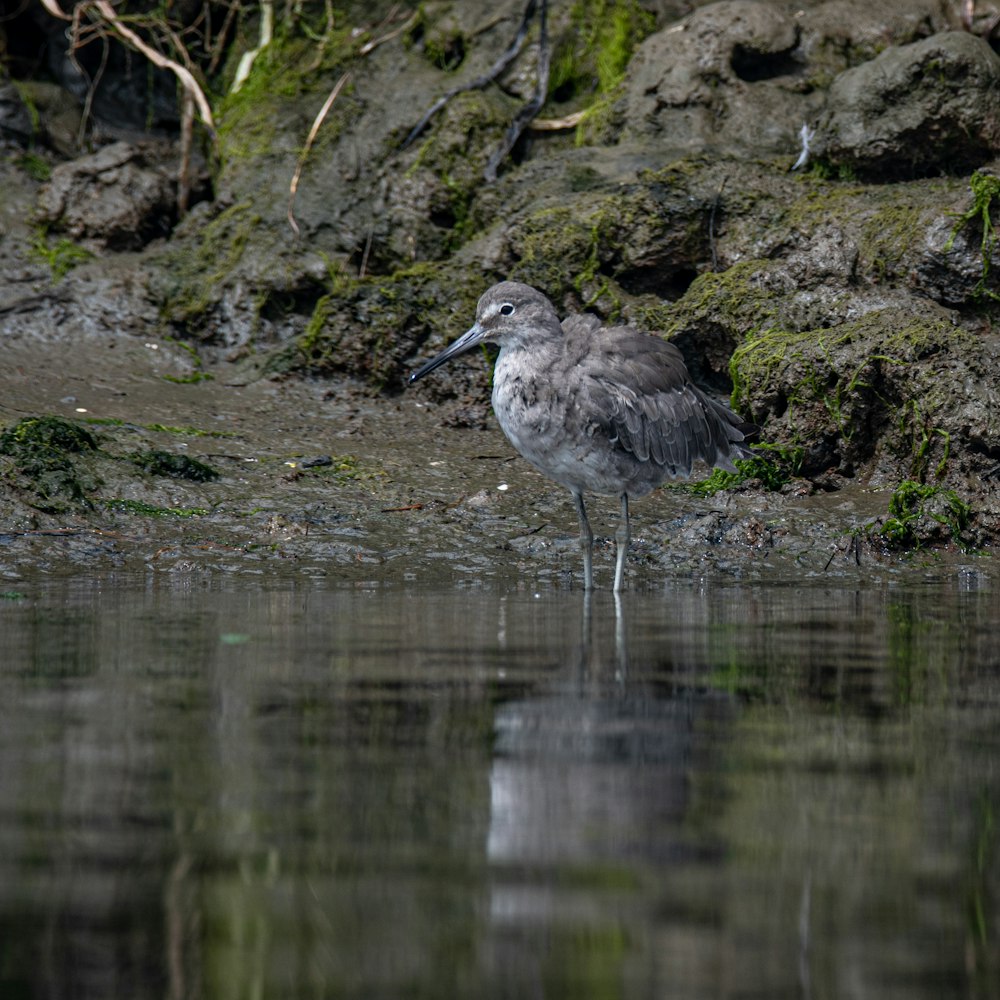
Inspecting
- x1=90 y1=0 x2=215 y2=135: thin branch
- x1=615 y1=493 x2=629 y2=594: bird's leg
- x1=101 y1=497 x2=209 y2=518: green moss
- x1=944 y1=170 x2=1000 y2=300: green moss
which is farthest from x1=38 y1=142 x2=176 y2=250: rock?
x1=944 y1=170 x2=1000 y2=300: green moss

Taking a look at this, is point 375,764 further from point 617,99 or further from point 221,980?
point 617,99

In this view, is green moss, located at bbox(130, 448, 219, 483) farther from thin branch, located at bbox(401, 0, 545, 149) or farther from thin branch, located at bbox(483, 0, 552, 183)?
thin branch, located at bbox(401, 0, 545, 149)

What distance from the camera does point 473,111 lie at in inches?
448

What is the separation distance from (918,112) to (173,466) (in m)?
5.28

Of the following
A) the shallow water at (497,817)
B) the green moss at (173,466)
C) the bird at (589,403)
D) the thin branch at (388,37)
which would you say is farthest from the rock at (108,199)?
the shallow water at (497,817)

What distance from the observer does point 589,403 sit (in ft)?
26.0

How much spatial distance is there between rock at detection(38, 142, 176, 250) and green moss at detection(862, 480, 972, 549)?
6429 millimetres

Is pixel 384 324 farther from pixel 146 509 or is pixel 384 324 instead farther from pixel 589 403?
pixel 589 403

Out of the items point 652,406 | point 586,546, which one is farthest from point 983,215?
point 586,546

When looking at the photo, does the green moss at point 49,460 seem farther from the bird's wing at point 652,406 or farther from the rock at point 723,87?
the rock at point 723,87

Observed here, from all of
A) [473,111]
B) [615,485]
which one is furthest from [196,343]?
[615,485]

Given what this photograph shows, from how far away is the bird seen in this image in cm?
792

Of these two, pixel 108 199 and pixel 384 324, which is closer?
pixel 384 324

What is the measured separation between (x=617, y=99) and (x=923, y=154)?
7.68 feet
